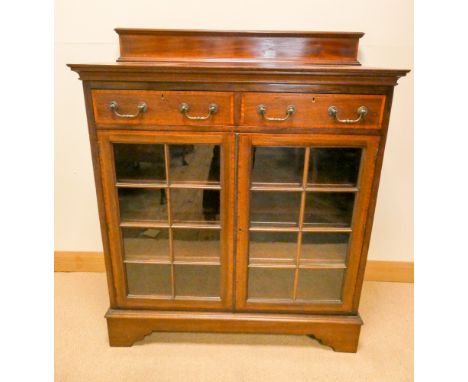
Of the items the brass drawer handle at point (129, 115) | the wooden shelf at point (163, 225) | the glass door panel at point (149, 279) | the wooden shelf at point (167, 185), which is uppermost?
the brass drawer handle at point (129, 115)

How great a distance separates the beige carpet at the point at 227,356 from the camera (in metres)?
1.37

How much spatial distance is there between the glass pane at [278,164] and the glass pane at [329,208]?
99 millimetres

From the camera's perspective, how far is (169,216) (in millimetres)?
1322

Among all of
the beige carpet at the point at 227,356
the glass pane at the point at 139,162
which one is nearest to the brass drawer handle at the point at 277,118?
the glass pane at the point at 139,162

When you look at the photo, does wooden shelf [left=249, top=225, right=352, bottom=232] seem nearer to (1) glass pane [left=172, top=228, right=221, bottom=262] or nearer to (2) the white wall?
(1) glass pane [left=172, top=228, right=221, bottom=262]

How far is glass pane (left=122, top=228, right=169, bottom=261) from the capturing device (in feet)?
4.45

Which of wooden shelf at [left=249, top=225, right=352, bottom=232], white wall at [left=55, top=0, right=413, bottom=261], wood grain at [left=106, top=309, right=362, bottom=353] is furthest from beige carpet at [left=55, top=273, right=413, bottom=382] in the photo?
white wall at [left=55, top=0, right=413, bottom=261]

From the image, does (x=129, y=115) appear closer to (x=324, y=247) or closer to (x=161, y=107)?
(x=161, y=107)

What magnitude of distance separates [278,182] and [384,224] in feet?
2.97

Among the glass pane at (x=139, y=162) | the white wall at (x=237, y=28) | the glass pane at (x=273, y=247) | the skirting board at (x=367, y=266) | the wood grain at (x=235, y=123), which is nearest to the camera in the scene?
the wood grain at (x=235, y=123)

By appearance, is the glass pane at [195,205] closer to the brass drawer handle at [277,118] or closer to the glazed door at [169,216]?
the glazed door at [169,216]

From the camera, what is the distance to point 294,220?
1.33 meters

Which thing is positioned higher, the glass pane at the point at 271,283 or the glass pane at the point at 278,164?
the glass pane at the point at 278,164

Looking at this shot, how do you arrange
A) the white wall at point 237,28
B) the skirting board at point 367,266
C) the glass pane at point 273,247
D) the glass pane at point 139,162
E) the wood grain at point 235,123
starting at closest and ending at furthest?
the wood grain at point 235,123 < the glass pane at point 139,162 < the glass pane at point 273,247 < the white wall at point 237,28 < the skirting board at point 367,266
